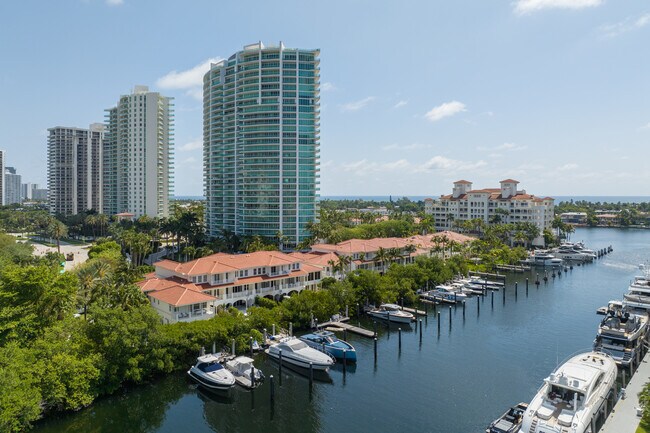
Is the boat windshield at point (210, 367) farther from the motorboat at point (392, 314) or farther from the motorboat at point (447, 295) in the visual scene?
the motorboat at point (447, 295)

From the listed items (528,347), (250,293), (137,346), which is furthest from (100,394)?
(528,347)

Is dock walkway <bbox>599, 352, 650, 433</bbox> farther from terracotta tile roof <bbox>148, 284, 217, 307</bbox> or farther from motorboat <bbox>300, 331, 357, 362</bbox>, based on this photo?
terracotta tile roof <bbox>148, 284, 217, 307</bbox>

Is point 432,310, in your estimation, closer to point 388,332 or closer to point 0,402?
point 388,332

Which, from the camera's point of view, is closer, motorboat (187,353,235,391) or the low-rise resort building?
motorboat (187,353,235,391)

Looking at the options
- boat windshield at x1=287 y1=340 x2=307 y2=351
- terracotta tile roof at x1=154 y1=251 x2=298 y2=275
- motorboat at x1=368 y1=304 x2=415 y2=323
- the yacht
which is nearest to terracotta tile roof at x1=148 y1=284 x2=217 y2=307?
terracotta tile roof at x1=154 y1=251 x2=298 y2=275

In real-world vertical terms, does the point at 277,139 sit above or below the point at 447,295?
above

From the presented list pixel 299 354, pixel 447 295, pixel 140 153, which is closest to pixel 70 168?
pixel 140 153

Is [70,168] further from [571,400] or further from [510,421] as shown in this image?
[571,400]
